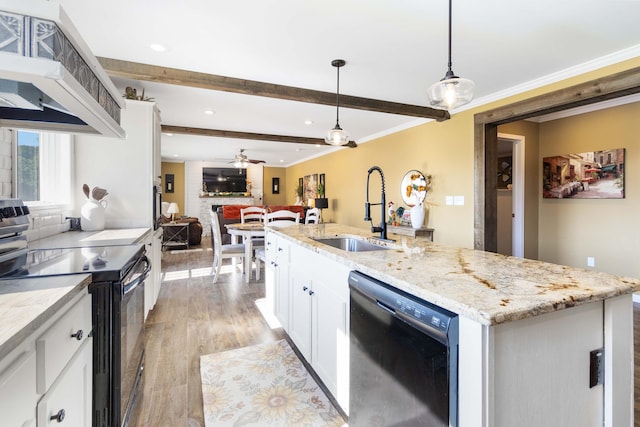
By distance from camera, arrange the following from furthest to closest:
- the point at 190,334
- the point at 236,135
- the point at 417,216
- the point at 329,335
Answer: the point at 236,135
the point at 417,216
the point at 190,334
the point at 329,335

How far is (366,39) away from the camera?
2369mm

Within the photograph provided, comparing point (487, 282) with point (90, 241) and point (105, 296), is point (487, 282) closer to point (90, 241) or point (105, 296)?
point (105, 296)

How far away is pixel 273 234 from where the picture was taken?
279 centimetres

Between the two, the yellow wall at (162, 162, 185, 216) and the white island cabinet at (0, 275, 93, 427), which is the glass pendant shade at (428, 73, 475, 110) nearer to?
the white island cabinet at (0, 275, 93, 427)

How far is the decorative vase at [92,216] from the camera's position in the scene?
255 cm

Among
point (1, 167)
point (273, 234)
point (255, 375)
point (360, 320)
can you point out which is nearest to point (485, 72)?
point (273, 234)

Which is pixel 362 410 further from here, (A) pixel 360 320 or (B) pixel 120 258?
(B) pixel 120 258

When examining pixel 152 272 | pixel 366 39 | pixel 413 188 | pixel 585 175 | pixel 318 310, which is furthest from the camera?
pixel 413 188

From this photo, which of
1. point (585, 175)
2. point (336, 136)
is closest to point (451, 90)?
point (336, 136)

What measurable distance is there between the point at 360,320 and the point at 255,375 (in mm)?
1124

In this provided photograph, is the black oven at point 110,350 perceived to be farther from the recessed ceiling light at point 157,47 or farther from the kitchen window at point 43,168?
the recessed ceiling light at point 157,47

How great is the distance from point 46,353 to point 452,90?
215 centimetres

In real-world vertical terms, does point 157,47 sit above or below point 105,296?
above

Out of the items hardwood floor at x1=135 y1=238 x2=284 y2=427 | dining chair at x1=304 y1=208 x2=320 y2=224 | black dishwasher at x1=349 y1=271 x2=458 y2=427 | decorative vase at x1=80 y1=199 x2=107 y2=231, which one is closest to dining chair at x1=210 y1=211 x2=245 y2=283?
hardwood floor at x1=135 y1=238 x2=284 y2=427
